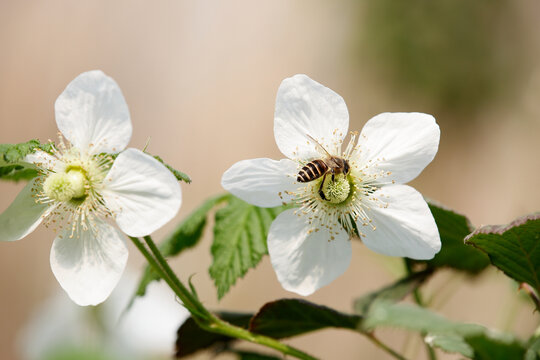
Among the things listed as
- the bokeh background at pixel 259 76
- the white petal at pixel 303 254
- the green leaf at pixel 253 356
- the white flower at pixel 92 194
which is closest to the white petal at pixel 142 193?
the white flower at pixel 92 194

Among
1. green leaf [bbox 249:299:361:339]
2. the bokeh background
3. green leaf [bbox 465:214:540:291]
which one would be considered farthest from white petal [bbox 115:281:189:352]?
the bokeh background

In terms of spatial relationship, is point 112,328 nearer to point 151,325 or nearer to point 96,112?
point 151,325

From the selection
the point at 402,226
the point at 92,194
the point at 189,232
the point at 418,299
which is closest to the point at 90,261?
the point at 92,194

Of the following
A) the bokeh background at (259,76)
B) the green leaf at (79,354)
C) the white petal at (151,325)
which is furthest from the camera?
the bokeh background at (259,76)

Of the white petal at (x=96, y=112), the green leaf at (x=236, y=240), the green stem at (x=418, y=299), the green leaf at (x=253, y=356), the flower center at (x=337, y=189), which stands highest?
the white petal at (x=96, y=112)

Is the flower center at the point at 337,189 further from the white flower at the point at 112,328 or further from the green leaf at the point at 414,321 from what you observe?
the white flower at the point at 112,328

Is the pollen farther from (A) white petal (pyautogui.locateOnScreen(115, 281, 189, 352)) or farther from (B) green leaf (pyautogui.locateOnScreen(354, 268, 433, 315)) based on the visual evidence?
(B) green leaf (pyautogui.locateOnScreen(354, 268, 433, 315))

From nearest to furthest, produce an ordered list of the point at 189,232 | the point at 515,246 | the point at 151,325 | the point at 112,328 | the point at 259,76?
1. the point at 515,246
2. the point at 189,232
3. the point at 112,328
4. the point at 151,325
5. the point at 259,76
